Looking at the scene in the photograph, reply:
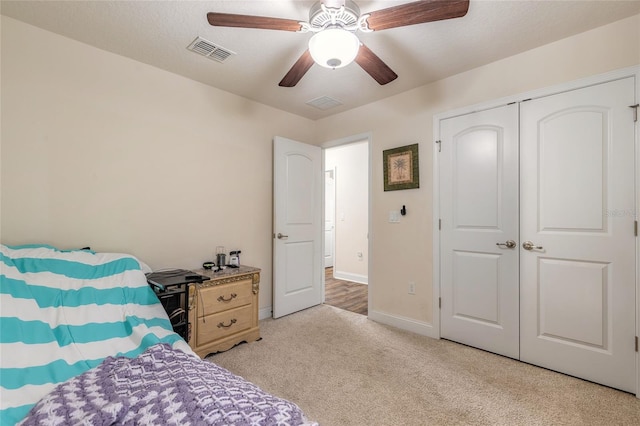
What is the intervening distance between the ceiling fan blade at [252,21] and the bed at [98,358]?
163cm

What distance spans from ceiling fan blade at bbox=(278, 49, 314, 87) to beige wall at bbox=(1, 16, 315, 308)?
1180mm

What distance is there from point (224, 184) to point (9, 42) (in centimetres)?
177

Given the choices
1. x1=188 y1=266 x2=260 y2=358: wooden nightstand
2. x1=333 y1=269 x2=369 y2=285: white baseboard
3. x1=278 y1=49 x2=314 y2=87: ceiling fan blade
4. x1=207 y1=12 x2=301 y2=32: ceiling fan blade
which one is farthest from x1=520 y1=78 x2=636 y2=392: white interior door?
x1=333 y1=269 x2=369 y2=285: white baseboard

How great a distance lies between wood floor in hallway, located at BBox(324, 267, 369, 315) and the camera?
3744 millimetres

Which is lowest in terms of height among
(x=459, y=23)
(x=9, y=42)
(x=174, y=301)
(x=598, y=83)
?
(x=174, y=301)

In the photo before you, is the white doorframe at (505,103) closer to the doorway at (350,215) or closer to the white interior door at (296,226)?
the white interior door at (296,226)

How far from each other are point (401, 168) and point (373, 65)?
1.37 meters

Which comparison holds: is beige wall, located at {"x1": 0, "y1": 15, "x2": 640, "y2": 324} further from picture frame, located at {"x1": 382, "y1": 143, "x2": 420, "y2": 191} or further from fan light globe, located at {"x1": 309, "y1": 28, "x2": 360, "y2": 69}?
fan light globe, located at {"x1": 309, "y1": 28, "x2": 360, "y2": 69}

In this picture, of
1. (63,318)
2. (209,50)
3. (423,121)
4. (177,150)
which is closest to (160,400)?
(63,318)

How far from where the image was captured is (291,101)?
129 inches

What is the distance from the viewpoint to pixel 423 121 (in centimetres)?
291

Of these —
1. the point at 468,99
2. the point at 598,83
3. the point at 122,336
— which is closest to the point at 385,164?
the point at 468,99

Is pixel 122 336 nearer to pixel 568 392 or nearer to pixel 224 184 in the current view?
pixel 224 184

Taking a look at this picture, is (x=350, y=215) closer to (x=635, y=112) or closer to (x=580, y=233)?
(x=580, y=233)
